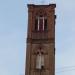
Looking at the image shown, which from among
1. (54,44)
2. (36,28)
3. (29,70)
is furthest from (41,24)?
(29,70)

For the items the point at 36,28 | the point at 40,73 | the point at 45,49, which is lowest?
the point at 40,73

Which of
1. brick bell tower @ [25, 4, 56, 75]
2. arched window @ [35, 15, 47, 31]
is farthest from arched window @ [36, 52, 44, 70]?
arched window @ [35, 15, 47, 31]

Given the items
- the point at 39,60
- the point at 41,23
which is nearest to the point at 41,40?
the point at 39,60

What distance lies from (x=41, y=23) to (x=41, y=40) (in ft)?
8.92

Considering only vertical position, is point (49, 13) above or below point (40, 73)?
above

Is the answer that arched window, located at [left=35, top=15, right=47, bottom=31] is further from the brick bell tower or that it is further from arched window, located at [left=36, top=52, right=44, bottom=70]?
arched window, located at [left=36, top=52, right=44, bottom=70]

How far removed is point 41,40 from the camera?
41.1 meters

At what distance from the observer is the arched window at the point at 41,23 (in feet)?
139

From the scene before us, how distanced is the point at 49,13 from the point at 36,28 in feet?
8.50

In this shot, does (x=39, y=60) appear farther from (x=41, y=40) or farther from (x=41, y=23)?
(x=41, y=23)

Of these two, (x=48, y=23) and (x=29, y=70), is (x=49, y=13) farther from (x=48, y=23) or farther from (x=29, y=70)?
(x=29, y=70)

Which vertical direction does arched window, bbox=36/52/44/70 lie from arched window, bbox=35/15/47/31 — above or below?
below

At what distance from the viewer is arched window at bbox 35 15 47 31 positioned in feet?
139

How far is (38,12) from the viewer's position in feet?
141
